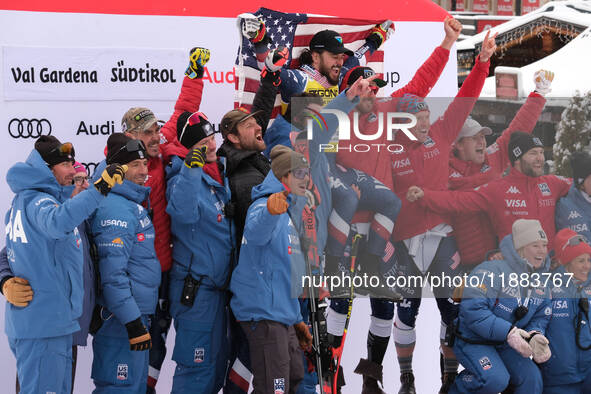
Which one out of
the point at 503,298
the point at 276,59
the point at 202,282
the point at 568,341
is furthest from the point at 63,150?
the point at 568,341

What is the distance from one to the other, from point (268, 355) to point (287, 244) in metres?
0.58

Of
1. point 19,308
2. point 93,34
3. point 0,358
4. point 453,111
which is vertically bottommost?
point 0,358

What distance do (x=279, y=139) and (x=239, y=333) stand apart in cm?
119

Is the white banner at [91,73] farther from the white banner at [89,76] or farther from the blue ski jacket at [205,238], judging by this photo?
the blue ski jacket at [205,238]

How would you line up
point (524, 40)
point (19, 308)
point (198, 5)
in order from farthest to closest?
point (524, 40), point (198, 5), point (19, 308)

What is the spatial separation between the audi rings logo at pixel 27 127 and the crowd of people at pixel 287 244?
568 mm

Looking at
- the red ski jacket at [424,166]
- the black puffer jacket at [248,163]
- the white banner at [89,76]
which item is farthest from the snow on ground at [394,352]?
the red ski jacket at [424,166]

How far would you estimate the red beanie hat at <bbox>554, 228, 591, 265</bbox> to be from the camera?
166 inches

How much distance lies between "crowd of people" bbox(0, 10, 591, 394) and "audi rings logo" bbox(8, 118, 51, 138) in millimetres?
568

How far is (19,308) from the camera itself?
13.4ft

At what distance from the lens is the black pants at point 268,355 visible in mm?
4398

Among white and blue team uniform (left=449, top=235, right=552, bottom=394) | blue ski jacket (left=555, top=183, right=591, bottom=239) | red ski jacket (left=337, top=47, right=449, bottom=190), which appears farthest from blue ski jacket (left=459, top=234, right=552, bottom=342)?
red ski jacket (left=337, top=47, right=449, bottom=190)

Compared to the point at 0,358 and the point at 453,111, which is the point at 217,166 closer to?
the point at 453,111

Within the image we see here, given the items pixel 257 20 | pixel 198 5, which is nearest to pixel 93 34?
pixel 198 5
